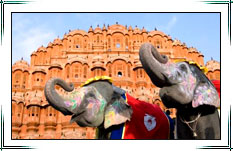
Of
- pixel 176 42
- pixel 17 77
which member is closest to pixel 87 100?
pixel 17 77

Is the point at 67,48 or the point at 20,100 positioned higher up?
the point at 67,48

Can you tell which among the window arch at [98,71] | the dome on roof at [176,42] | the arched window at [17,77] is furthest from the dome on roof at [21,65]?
the dome on roof at [176,42]

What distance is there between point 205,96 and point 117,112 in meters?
1.69

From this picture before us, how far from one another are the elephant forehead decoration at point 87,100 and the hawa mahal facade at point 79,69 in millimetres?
13168

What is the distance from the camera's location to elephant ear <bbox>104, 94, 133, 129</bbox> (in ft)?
17.2

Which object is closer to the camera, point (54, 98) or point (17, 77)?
point (54, 98)

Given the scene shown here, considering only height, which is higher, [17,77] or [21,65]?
[21,65]

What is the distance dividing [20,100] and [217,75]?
542 inches

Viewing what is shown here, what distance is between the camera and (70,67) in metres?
21.5

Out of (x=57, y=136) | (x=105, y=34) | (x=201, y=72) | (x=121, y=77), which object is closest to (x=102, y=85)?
(x=201, y=72)

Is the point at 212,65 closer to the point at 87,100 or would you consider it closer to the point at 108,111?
the point at 108,111

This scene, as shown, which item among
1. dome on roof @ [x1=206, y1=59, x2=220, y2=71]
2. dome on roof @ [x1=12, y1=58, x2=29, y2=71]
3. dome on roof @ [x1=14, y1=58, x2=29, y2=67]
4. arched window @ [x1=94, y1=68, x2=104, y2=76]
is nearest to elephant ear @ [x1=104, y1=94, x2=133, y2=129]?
arched window @ [x1=94, y1=68, x2=104, y2=76]

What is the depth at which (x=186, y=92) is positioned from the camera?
4145mm
